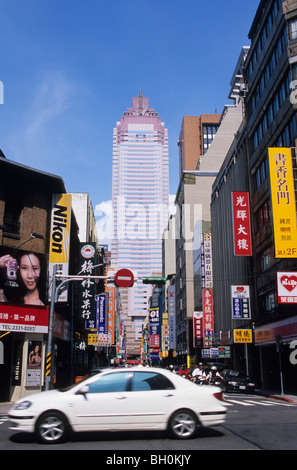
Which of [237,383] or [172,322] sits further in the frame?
[172,322]

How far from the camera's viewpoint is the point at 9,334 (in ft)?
79.8

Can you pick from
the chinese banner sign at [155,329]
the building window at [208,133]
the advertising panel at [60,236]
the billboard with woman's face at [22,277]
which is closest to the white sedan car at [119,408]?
the billboard with woman's face at [22,277]

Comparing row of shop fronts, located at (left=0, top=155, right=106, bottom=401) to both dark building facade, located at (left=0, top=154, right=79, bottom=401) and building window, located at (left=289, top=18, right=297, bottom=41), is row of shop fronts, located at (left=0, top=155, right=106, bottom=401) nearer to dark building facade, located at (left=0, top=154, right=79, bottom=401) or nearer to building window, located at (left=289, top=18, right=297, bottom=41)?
dark building facade, located at (left=0, top=154, right=79, bottom=401)

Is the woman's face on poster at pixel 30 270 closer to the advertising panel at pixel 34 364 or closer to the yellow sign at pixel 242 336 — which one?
the advertising panel at pixel 34 364

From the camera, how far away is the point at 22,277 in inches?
969

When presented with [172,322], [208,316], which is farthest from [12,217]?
[172,322]

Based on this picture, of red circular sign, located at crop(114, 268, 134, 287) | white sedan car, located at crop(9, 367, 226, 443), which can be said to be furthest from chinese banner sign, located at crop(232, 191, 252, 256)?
white sedan car, located at crop(9, 367, 226, 443)

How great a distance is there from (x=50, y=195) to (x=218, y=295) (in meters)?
32.0

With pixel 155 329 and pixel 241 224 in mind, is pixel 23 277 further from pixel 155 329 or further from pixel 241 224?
pixel 155 329

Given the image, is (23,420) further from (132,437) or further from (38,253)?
(38,253)

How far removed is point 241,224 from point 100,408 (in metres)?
29.8

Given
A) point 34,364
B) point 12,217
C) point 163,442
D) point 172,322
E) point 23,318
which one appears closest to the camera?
point 163,442
